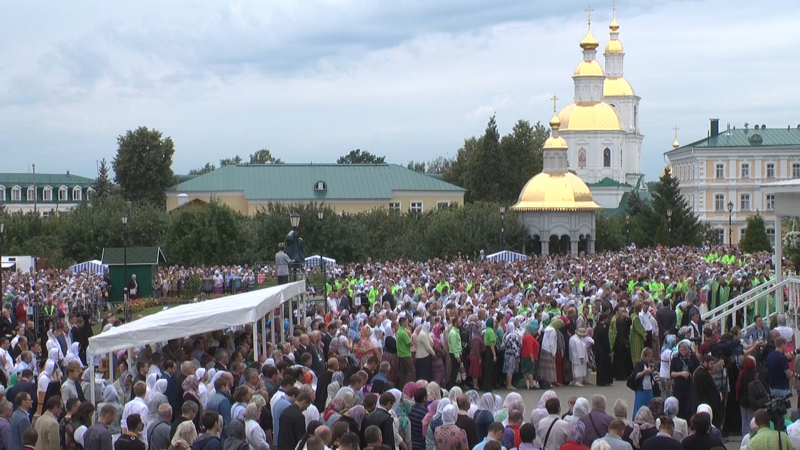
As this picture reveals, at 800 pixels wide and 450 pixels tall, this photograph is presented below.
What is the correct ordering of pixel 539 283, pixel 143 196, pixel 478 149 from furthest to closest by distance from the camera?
1. pixel 478 149
2. pixel 143 196
3. pixel 539 283

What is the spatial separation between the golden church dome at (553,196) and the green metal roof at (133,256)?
2639cm

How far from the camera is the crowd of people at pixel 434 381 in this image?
1080 cm

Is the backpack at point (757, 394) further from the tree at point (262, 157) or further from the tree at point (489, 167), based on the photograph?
the tree at point (262, 157)

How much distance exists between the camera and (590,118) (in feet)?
336

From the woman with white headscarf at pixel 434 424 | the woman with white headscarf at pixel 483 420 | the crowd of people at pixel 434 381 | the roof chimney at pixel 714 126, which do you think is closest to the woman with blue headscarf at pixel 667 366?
the crowd of people at pixel 434 381

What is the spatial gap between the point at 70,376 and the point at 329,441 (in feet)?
15.4

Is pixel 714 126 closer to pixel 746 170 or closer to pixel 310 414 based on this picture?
pixel 746 170

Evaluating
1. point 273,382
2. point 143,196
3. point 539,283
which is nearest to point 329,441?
point 273,382

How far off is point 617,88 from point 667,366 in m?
97.5

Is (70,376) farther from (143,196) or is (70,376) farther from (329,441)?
(143,196)

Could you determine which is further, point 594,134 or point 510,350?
point 594,134

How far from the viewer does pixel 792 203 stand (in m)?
18.9

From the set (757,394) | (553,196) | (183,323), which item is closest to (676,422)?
(757,394)

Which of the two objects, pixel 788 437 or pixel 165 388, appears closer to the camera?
pixel 788 437
